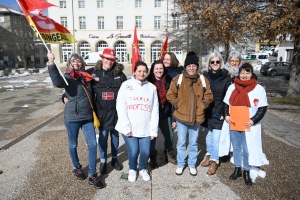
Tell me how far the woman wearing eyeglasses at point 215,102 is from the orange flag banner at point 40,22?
247cm

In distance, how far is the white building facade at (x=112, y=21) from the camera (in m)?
43.1

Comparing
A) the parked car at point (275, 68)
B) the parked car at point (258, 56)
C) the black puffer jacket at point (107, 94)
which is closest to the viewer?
the black puffer jacket at point (107, 94)

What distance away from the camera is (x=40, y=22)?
3.33m

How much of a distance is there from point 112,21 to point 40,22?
43.3m

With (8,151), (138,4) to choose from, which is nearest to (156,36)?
(138,4)

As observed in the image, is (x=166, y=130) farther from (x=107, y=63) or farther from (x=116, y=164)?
(x=107, y=63)

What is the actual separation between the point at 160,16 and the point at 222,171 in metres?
42.9

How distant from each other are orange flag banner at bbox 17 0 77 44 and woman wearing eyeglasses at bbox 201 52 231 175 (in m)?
2.47

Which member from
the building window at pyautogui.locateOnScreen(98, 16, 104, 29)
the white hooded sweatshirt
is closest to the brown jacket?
the white hooded sweatshirt

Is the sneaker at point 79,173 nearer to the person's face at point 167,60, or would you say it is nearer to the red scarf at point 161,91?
the red scarf at point 161,91

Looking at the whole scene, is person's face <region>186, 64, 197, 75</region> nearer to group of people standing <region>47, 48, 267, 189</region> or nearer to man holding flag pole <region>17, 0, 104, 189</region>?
group of people standing <region>47, 48, 267, 189</region>

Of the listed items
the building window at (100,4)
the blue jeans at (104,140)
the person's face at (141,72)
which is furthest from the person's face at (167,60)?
the building window at (100,4)

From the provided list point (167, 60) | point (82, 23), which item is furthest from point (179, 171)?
point (82, 23)

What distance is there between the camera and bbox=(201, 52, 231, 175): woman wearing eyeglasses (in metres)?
3.52
